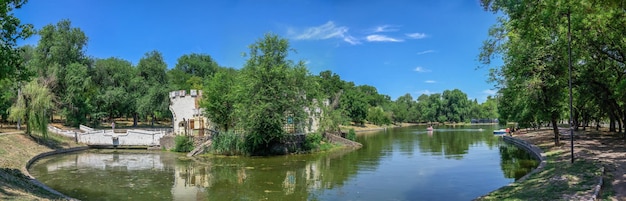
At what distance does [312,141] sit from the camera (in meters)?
34.6

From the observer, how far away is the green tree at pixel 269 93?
99.9ft

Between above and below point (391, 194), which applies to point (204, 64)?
above

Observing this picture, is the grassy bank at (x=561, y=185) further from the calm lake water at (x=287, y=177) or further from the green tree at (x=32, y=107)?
the green tree at (x=32, y=107)

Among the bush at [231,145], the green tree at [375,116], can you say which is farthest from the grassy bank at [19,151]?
the green tree at [375,116]

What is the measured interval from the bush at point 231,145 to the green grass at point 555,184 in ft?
68.8

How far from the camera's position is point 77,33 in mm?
51938

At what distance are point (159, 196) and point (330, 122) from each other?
23.1 metres

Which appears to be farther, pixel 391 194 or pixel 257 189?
pixel 257 189

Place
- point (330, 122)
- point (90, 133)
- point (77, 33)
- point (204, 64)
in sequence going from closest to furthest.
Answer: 1. point (330, 122)
2. point (90, 133)
3. point (77, 33)
4. point (204, 64)

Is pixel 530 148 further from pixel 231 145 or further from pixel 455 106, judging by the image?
pixel 455 106

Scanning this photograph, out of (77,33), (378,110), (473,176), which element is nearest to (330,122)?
(473,176)

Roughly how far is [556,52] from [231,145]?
901 inches

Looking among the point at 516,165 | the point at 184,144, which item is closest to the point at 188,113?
the point at 184,144

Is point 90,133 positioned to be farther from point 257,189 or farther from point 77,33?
point 257,189
